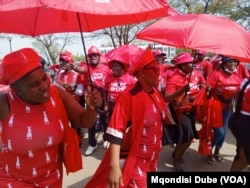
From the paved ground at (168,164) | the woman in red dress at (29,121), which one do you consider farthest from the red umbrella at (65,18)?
the paved ground at (168,164)

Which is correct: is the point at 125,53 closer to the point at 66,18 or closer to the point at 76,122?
the point at 66,18

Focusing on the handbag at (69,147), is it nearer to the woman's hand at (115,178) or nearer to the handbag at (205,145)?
the woman's hand at (115,178)

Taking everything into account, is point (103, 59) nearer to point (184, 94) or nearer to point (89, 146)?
point (89, 146)

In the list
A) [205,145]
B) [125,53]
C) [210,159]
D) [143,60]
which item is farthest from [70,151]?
[210,159]

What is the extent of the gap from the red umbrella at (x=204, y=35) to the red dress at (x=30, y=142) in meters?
1.21

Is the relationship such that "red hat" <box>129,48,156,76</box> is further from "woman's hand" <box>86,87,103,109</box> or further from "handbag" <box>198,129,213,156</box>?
"handbag" <box>198,129,213,156</box>

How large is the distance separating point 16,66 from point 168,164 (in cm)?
362

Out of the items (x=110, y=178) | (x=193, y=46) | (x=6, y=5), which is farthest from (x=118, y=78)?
(x=6, y=5)

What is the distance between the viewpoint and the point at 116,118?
252 cm

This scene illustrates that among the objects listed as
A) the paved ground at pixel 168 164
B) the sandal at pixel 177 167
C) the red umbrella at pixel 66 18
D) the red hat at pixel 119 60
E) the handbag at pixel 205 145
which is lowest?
the paved ground at pixel 168 164

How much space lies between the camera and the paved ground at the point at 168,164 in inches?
177

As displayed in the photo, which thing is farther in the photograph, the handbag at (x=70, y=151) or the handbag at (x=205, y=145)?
the handbag at (x=205, y=145)

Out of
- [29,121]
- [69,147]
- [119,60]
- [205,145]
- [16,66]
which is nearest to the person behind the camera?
[16,66]

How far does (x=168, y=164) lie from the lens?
202 inches
